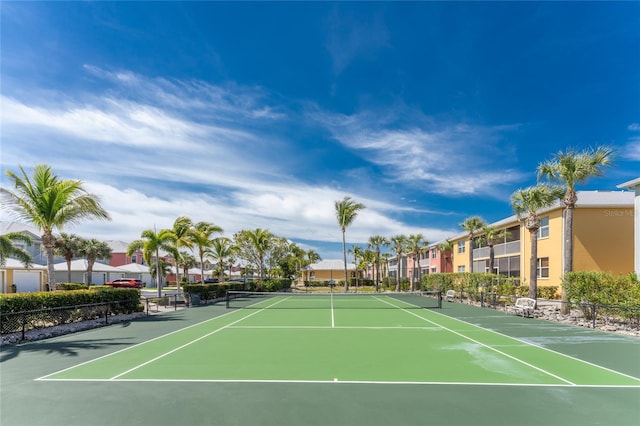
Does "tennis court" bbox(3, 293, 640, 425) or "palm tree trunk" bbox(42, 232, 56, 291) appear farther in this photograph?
"palm tree trunk" bbox(42, 232, 56, 291)

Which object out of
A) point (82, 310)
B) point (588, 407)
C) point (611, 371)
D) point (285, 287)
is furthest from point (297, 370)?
point (285, 287)

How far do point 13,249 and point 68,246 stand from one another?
19009mm

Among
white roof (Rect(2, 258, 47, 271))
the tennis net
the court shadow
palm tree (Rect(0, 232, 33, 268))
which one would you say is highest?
palm tree (Rect(0, 232, 33, 268))

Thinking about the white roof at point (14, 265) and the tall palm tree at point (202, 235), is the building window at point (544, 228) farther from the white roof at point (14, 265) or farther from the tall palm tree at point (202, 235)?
the white roof at point (14, 265)

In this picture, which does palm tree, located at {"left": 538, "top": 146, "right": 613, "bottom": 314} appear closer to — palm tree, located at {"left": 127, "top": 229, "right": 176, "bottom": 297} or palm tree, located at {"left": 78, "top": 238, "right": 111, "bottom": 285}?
palm tree, located at {"left": 127, "top": 229, "right": 176, "bottom": 297}

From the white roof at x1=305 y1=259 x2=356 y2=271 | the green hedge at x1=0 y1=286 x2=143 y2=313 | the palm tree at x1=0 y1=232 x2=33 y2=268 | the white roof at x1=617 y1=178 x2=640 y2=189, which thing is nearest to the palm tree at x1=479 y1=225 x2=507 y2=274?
the white roof at x1=617 y1=178 x2=640 y2=189

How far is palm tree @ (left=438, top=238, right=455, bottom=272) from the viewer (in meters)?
56.6

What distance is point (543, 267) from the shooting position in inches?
1328

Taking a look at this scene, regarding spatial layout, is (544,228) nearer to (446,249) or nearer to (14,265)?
(446,249)

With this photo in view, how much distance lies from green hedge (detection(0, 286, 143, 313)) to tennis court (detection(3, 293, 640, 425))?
17.0ft

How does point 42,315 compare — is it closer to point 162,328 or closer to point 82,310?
point 82,310

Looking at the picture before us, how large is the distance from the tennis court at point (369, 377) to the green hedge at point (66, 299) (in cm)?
519

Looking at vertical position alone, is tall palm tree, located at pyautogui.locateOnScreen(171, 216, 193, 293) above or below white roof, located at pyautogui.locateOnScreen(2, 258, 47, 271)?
above

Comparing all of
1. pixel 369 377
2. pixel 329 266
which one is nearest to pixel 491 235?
pixel 369 377
